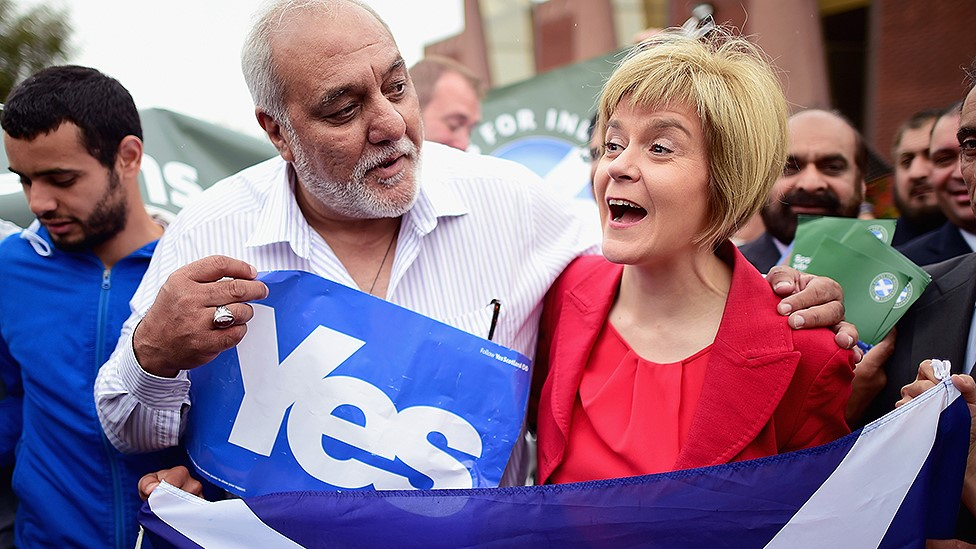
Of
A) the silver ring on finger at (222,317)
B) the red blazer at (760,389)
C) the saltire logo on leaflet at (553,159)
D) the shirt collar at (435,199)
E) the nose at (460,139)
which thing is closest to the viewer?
the red blazer at (760,389)

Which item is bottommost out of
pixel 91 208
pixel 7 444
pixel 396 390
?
pixel 7 444

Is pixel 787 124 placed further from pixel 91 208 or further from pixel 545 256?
pixel 91 208

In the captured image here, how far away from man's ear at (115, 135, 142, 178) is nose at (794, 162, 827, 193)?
98.8 inches

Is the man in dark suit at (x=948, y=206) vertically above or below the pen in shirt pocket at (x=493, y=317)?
below

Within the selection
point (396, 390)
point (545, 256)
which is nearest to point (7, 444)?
point (396, 390)

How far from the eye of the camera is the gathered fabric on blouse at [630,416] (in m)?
2.06

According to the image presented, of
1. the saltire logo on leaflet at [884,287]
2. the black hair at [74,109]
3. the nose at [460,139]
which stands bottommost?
the saltire logo on leaflet at [884,287]

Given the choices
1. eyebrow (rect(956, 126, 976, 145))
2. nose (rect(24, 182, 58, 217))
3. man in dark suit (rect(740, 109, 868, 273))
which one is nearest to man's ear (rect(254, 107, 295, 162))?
nose (rect(24, 182, 58, 217))

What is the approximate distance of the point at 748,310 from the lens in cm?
210

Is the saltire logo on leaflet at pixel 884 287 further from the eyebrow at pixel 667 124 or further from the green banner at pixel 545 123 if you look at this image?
the green banner at pixel 545 123

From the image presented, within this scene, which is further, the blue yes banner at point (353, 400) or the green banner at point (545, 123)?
the green banner at point (545, 123)

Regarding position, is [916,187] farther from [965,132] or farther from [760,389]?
[760,389]

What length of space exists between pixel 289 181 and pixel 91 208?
2.20 ft

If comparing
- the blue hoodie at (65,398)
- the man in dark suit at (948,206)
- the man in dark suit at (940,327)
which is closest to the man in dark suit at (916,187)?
the man in dark suit at (948,206)
